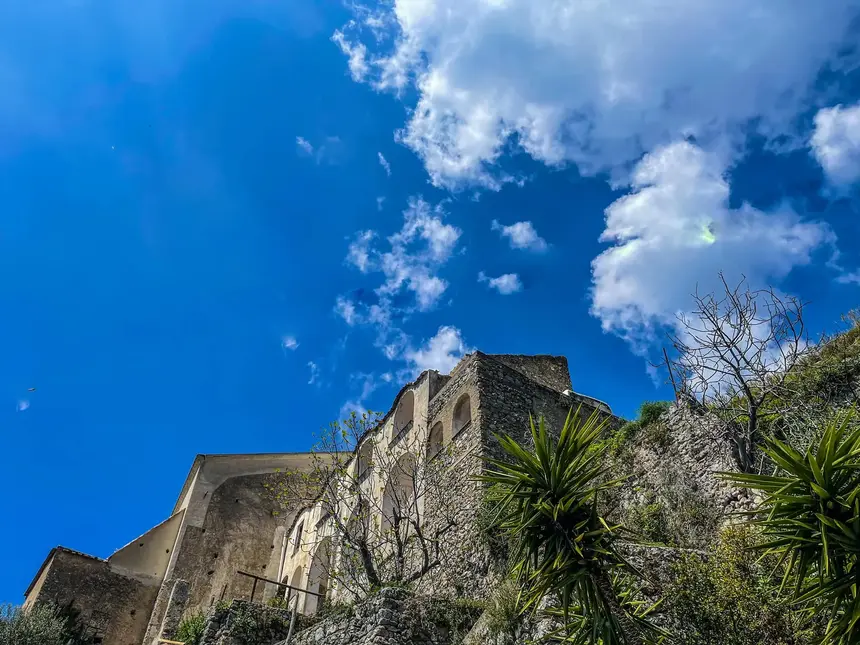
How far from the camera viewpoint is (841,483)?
591 centimetres

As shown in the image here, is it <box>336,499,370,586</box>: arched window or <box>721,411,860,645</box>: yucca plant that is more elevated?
<box>336,499,370,586</box>: arched window

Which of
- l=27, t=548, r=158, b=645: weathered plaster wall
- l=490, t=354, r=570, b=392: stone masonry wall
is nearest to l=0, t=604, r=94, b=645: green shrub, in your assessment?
l=27, t=548, r=158, b=645: weathered plaster wall

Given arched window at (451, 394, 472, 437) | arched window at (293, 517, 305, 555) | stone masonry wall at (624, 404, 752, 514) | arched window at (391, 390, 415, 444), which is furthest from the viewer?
arched window at (293, 517, 305, 555)

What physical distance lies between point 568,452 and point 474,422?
861 centimetres

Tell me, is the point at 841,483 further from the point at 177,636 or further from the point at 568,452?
the point at 177,636

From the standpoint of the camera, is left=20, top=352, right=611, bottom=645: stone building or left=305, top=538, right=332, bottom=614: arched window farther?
left=305, top=538, right=332, bottom=614: arched window

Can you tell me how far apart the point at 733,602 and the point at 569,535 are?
2330 mm

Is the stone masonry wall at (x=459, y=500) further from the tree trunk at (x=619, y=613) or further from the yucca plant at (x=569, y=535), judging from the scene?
the tree trunk at (x=619, y=613)

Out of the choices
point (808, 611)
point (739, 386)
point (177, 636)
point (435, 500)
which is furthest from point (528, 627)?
point (177, 636)

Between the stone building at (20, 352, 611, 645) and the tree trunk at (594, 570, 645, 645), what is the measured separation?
551 centimetres

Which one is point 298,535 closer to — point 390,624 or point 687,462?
point 390,624

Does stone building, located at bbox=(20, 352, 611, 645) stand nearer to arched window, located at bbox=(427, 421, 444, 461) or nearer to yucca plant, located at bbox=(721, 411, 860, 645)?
arched window, located at bbox=(427, 421, 444, 461)

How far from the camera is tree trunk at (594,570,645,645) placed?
7343mm

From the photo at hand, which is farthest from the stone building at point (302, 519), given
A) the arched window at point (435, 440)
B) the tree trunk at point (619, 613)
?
the tree trunk at point (619, 613)
